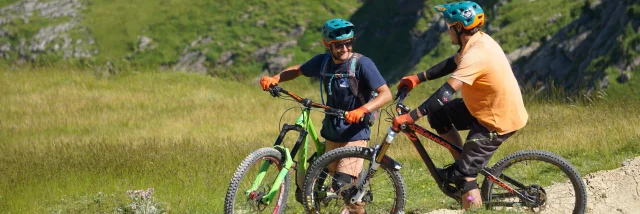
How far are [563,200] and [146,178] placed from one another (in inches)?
225

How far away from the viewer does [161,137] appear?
15.8 m

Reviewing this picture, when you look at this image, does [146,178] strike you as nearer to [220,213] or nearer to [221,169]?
[221,169]

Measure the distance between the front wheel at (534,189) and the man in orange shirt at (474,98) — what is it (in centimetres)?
20

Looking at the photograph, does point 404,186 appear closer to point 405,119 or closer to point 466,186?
point 466,186

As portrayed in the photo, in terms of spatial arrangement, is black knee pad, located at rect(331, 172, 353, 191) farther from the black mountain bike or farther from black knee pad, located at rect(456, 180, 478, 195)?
black knee pad, located at rect(456, 180, 478, 195)

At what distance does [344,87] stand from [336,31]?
51 centimetres

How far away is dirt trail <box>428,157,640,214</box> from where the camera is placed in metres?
8.24

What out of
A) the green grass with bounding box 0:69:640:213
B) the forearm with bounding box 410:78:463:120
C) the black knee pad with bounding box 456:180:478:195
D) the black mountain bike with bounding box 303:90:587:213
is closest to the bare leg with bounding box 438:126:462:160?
the black mountain bike with bounding box 303:90:587:213

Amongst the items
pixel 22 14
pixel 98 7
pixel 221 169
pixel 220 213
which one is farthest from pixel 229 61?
pixel 220 213

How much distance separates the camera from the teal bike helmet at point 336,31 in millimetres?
7461

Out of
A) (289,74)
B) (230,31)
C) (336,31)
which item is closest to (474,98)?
(336,31)

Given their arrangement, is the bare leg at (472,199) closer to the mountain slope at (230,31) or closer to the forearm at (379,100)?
the forearm at (379,100)

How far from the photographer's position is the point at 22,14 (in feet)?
98.9

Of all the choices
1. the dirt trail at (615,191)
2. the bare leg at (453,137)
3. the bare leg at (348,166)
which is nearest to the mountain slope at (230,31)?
the dirt trail at (615,191)
